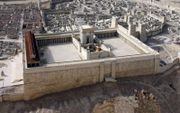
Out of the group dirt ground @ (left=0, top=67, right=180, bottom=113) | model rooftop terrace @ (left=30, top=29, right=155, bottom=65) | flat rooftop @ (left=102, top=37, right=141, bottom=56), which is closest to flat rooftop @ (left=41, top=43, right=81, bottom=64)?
model rooftop terrace @ (left=30, top=29, right=155, bottom=65)

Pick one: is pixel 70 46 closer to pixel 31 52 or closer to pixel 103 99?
pixel 31 52

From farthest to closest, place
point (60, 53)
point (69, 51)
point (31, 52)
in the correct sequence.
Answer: point (69, 51), point (60, 53), point (31, 52)

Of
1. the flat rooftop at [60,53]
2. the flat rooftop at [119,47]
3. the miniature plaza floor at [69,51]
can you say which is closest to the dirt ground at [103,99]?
the flat rooftop at [119,47]

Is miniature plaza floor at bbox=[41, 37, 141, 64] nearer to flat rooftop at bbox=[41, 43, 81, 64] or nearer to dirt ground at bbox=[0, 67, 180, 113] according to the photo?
flat rooftop at bbox=[41, 43, 81, 64]

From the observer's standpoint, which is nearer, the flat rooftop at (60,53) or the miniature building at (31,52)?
the miniature building at (31,52)

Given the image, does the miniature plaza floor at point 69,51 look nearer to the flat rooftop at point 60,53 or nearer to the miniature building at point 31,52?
the flat rooftop at point 60,53

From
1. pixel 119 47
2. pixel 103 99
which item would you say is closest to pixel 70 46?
pixel 119 47
